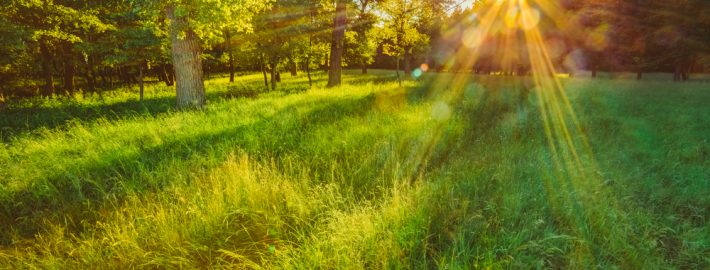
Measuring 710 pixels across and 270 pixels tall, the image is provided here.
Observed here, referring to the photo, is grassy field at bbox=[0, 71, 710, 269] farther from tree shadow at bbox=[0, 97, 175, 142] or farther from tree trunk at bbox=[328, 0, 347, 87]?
tree trunk at bbox=[328, 0, 347, 87]

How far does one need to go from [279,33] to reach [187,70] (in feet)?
34.5

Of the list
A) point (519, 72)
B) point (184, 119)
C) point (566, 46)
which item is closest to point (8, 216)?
point (184, 119)

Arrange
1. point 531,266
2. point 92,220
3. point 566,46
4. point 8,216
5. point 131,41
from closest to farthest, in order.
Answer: point 531,266
point 92,220
point 8,216
point 131,41
point 566,46

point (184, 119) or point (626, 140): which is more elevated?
point (184, 119)

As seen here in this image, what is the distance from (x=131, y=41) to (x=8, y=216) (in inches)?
487

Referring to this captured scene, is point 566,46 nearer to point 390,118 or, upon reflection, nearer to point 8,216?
point 390,118

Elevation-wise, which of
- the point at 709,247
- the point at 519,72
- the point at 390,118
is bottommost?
the point at 709,247

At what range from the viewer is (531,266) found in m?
2.47

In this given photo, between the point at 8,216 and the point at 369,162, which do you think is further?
the point at 369,162

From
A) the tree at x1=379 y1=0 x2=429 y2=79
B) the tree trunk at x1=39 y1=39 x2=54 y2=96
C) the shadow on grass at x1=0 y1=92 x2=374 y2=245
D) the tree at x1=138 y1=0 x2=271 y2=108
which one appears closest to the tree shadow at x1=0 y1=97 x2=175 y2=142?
the tree at x1=138 y1=0 x2=271 y2=108

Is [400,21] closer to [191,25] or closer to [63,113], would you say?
[191,25]

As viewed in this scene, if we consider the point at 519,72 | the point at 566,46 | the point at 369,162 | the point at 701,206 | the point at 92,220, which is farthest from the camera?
the point at 519,72

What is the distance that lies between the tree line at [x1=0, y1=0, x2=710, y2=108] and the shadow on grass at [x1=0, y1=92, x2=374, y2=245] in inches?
146

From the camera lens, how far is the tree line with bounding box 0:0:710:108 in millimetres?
8625
